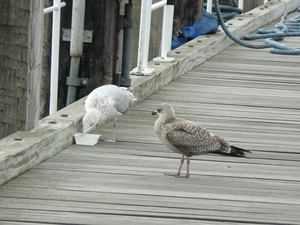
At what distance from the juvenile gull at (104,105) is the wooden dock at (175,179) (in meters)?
0.16

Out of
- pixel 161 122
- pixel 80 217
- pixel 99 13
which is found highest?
pixel 99 13

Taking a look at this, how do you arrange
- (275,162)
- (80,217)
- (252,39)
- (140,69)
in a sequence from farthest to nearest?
1. (252,39)
2. (140,69)
3. (275,162)
4. (80,217)

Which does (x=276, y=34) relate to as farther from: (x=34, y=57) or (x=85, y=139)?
(x=34, y=57)

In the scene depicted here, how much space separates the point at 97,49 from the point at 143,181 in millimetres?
1880

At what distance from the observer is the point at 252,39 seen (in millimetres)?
10133

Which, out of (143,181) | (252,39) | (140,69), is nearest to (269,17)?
(252,39)

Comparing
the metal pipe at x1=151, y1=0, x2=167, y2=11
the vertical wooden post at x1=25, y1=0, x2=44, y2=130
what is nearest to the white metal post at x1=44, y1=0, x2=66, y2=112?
the vertical wooden post at x1=25, y1=0, x2=44, y2=130

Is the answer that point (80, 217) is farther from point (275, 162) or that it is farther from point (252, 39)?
point (252, 39)

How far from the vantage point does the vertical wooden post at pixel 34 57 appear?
503cm

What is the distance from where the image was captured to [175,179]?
496 centimetres

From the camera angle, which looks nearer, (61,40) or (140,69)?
(61,40)

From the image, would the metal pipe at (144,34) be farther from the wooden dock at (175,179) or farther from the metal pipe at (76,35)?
the metal pipe at (76,35)

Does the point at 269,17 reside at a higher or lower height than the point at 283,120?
higher

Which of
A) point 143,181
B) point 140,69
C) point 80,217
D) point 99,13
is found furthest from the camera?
point 140,69
